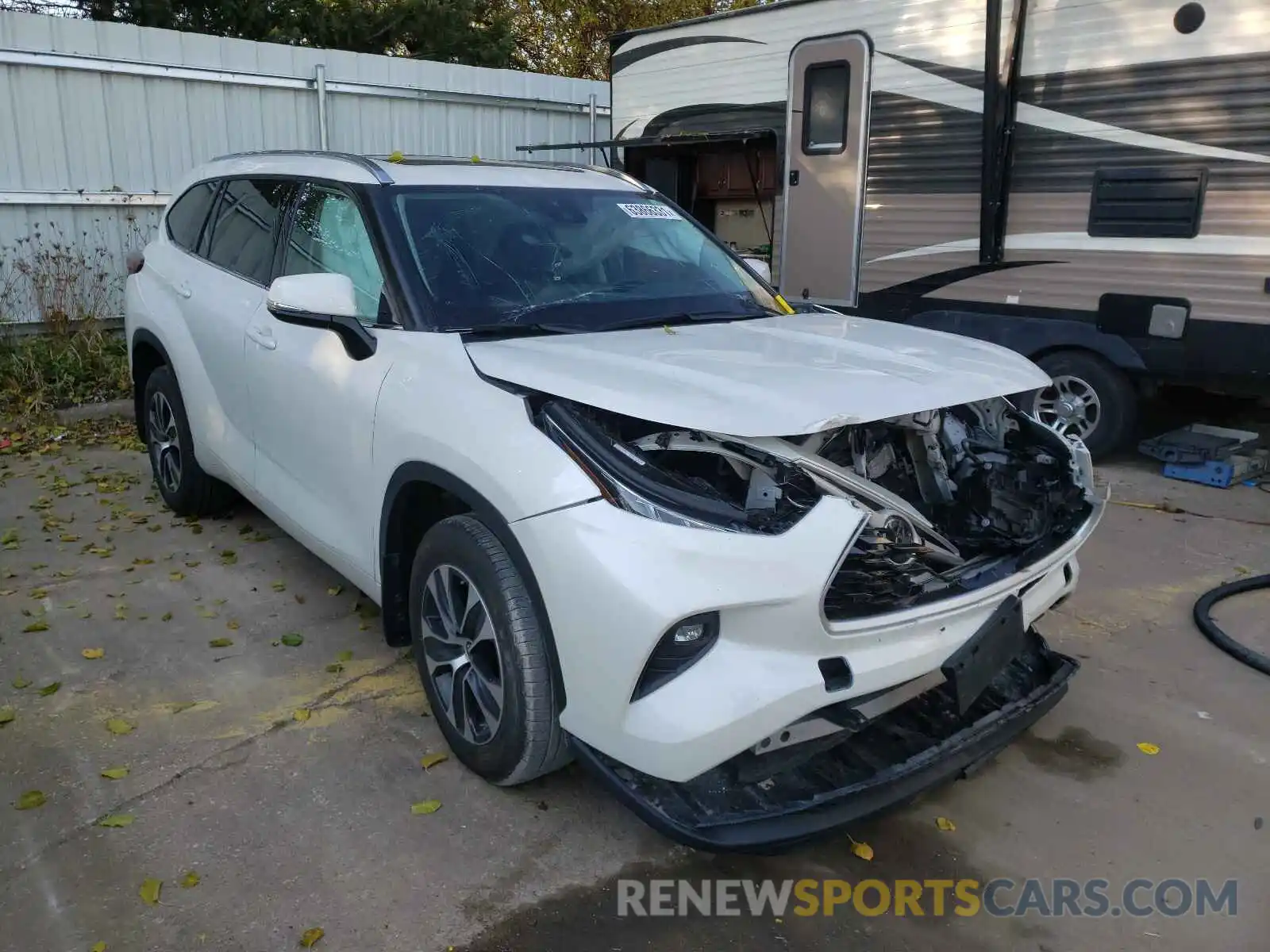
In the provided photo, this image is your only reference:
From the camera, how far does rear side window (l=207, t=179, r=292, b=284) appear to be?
410 cm

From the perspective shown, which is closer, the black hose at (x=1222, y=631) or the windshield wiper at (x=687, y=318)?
the windshield wiper at (x=687, y=318)

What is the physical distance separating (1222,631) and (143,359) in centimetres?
541

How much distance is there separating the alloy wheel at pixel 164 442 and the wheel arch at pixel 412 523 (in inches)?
91.8

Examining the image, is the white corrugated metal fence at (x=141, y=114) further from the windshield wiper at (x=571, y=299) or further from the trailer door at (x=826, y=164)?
the windshield wiper at (x=571, y=299)

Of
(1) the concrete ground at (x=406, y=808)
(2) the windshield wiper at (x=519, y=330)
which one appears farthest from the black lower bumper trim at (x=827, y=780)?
(2) the windshield wiper at (x=519, y=330)

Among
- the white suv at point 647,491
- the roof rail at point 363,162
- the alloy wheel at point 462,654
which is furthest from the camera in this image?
the roof rail at point 363,162

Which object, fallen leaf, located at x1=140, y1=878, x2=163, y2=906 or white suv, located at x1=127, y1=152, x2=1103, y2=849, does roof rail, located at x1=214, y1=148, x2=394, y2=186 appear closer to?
white suv, located at x1=127, y1=152, x2=1103, y2=849

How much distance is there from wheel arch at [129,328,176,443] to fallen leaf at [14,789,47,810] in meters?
2.40

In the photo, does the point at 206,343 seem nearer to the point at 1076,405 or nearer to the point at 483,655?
the point at 483,655

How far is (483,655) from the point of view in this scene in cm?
284

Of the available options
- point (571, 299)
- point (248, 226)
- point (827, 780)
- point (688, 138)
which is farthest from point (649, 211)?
point (688, 138)

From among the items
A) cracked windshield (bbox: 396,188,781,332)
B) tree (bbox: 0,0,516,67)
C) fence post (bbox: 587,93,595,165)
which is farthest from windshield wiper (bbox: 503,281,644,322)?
tree (bbox: 0,0,516,67)

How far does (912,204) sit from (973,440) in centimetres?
441

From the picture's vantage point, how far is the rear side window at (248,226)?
410 cm
